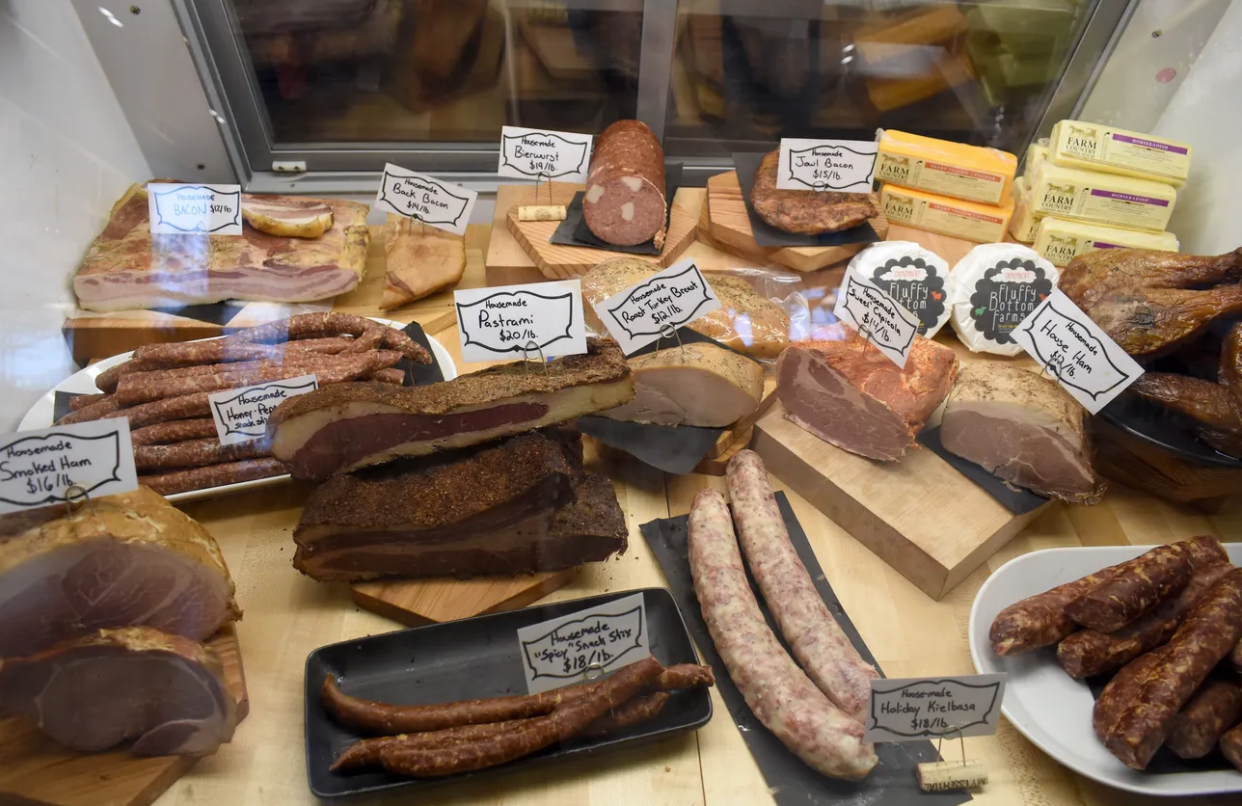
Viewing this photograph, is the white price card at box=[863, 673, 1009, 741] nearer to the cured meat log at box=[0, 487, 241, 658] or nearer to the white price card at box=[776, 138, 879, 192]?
the cured meat log at box=[0, 487, 241, 658]

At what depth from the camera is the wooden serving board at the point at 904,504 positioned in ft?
8.45

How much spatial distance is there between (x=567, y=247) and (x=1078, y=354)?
2002 millimetres

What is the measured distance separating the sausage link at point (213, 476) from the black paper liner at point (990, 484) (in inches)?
83.2

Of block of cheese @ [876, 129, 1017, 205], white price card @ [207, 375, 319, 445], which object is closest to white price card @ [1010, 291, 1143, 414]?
block of cheese @ [876, 129, 1017, 205]

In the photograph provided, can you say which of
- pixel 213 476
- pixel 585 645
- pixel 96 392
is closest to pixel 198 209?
pixel 96 392

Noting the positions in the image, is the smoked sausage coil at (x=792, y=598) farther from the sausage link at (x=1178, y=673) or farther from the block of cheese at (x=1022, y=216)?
the block of cheese at (x=1022, y=216)

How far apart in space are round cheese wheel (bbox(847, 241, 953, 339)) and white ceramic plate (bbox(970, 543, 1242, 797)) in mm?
1176

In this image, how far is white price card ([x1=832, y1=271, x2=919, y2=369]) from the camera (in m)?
2.65

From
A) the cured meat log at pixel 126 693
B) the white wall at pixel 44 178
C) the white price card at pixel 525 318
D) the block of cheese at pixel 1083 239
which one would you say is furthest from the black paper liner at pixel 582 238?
the cured meat log at pixel 126 693

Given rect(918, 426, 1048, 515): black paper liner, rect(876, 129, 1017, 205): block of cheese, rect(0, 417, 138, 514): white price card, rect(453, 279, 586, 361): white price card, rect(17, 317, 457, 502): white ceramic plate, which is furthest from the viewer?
rect(876, 129, 1017, 205): block of cheese

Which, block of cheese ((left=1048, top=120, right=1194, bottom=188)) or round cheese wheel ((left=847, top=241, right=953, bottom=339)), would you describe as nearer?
round cheese wheel ((left=847, top=241, right=953, bottom=339))

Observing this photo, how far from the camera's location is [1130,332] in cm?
270

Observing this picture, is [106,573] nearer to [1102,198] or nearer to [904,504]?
[904,504]

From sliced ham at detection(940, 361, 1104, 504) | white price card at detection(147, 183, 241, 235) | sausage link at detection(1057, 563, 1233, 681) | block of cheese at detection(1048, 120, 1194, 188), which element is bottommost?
sausage link at detection(1057, 563, 1233, 681)
